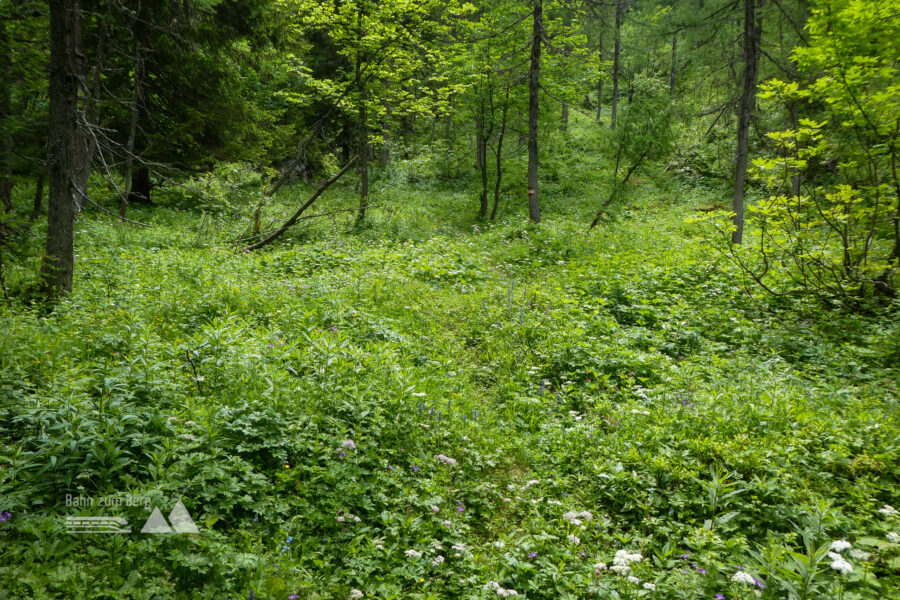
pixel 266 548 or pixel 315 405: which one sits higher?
pixel 315 405

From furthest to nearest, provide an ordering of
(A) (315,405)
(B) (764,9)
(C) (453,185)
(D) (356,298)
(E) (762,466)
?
(C) (453,185) → (B) (764,9) → (D) (356,298) → (A) (315,405) → (E) (762,466)

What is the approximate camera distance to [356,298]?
27.0 ft

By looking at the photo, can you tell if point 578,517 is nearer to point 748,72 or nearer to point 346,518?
point 346,518

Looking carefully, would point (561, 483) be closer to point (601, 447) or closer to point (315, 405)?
point (601, 447)

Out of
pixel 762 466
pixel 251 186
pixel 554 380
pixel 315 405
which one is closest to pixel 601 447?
pixel 762 466

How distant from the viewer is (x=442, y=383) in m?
5.96

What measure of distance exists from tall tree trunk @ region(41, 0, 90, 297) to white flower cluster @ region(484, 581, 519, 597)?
668cm

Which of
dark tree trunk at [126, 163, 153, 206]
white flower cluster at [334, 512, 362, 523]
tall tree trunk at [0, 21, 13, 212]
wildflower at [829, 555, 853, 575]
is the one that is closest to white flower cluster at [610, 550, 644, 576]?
wildflower at [829, 555, 853, 575]

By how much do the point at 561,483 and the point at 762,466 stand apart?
184 centimetres

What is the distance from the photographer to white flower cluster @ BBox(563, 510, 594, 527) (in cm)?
369
